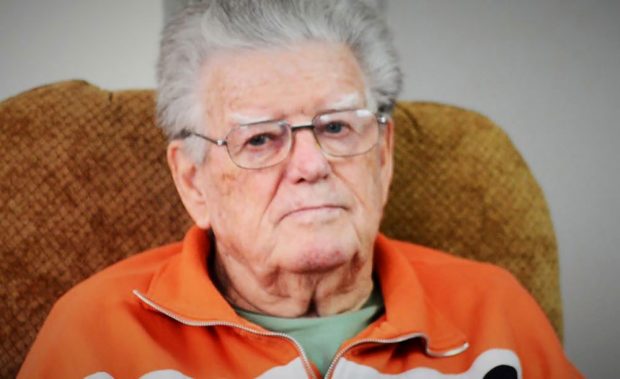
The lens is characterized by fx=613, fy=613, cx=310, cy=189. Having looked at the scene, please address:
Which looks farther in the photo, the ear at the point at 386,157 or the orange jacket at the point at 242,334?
the ear at the point at 386,157

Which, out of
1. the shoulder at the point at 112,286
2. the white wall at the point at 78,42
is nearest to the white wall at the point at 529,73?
the white wall at the point at 78,42

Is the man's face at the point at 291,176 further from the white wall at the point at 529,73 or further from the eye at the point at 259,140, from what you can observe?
the white wall at the point at 529,73

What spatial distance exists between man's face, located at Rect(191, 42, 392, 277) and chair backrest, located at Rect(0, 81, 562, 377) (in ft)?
0.93

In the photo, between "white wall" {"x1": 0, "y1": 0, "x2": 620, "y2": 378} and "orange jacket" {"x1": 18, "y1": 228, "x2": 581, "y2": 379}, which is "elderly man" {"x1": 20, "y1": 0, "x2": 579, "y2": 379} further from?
"white wall" {"x1": 0, "y1": 0, "x2": 620, "y2": 378}

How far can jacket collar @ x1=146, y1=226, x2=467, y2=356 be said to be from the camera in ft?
3.09

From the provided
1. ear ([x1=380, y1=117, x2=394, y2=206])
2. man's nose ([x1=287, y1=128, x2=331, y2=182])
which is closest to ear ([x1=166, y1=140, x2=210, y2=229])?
man's nose ([x1=287, y1=128, x2=331, y2=182])

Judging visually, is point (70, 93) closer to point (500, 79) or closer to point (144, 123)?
point (144, 123)

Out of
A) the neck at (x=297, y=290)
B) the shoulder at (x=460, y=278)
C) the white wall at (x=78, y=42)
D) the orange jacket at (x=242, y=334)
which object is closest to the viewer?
the orange jacket at (x=242, y=334)

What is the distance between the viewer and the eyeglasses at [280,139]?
37.2 inches

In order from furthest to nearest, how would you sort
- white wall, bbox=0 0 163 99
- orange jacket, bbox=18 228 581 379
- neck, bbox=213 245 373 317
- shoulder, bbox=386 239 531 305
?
white wall, bbox=0 0 163 99 < shoulder, bbox=386 239 531 305 < neck, bbox=213 245 373 317 < orange jacket, bbox=18 228 581 379

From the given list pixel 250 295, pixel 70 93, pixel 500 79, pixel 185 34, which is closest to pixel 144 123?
pixel 70 93

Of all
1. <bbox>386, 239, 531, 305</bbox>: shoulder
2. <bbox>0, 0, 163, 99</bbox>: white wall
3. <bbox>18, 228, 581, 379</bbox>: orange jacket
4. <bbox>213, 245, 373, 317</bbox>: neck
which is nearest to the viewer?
<bbox>18, 228, 581, 379</bbox>: orange jacket

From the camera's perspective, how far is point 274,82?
931 mm

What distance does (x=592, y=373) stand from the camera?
4.80ft
